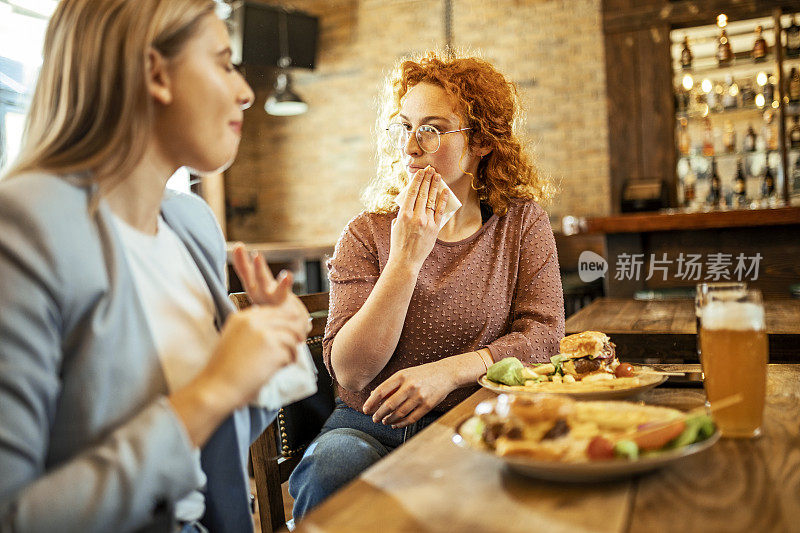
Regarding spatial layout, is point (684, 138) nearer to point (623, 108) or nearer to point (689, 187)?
point (689, 187)

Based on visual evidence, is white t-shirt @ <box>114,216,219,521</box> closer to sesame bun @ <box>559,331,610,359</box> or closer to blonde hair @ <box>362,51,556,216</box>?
sesame bun @ <box>559,331,610,359</box>

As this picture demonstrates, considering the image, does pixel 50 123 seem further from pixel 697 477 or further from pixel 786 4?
pixel 786 4

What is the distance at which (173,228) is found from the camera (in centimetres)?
111

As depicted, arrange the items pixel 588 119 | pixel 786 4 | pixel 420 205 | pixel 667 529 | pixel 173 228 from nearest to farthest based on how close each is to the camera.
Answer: pixel 667 529 < pixel 173 228 < pixel 420 205 < pixel 786 4 < pixel 588 119

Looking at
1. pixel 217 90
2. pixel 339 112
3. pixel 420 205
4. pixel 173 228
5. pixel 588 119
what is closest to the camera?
pixel 217 90

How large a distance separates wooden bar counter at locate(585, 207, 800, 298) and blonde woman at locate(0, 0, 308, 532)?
8.95ft

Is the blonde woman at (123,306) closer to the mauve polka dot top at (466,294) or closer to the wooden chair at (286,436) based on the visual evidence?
the wooden chair at (286,436)

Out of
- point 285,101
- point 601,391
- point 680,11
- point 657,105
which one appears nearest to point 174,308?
point 601,391

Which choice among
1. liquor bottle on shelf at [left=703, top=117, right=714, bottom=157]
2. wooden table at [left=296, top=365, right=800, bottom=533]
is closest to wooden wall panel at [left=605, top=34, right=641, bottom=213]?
liquor bottle on shelf at [left=703, top=117, right=714, bottom=157]

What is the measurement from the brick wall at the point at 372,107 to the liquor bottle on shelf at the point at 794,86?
1.54 meters

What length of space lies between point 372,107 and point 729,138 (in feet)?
10.6

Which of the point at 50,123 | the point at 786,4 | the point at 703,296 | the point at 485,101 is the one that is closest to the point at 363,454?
the point at 703,296

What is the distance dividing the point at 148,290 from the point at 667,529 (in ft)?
2.28

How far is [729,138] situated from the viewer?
17.6 ft
